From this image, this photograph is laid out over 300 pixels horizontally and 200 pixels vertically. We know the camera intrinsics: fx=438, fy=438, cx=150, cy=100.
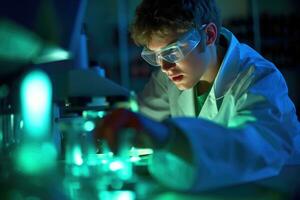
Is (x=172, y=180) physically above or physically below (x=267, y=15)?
below

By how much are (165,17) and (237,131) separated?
1.16ft

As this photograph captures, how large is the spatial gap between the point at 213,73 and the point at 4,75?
2.23 feet

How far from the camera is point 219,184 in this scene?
0.80m

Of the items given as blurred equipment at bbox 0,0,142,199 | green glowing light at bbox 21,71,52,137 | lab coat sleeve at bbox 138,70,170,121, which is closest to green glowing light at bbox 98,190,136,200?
blurred equipment at bbox 0,0,142,199

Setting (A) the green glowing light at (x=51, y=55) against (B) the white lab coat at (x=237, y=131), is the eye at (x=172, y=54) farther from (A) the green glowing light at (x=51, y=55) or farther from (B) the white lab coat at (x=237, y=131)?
(A) the green glowing light at (x=51, y=55)

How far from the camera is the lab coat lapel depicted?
4.39ft

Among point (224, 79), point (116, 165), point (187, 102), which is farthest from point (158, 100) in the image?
point (116, 165)

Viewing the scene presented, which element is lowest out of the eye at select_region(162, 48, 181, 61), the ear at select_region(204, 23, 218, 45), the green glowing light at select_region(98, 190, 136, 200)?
the green glowing light at select_region(98, 190, 136, 200)

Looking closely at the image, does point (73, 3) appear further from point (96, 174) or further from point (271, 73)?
point (271, 73)

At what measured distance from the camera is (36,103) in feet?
2.81

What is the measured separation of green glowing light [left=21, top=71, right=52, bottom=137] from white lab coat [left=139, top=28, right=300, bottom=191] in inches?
9.4

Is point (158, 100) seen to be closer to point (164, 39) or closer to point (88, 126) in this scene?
point (164, 39)

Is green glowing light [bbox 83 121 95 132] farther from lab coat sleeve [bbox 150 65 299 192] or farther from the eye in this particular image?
the eye

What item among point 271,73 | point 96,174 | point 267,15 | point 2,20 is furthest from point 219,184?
point 267,15
